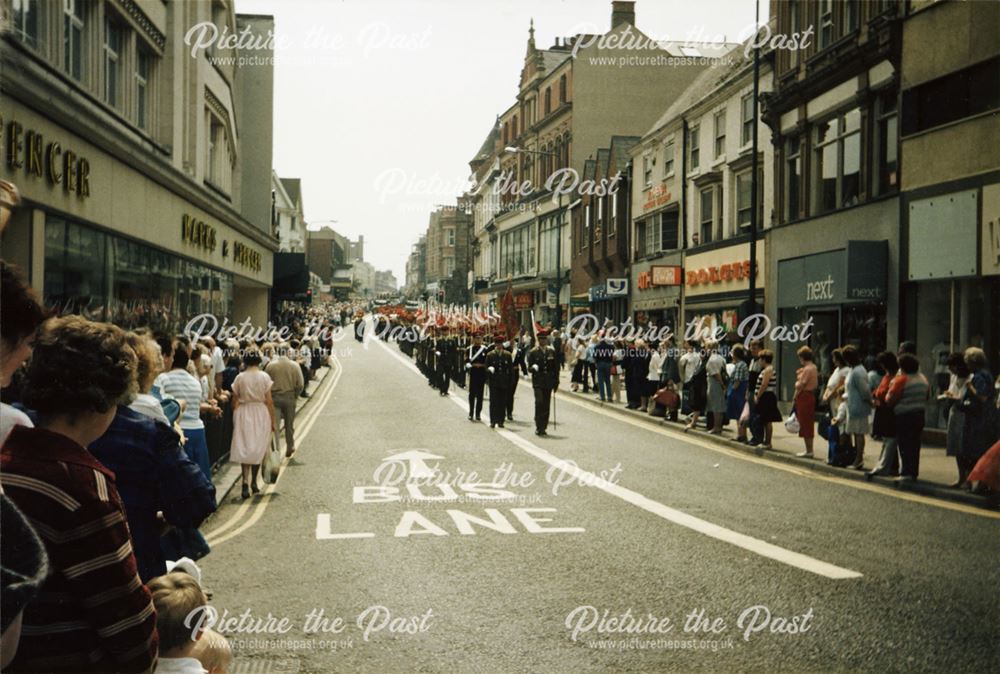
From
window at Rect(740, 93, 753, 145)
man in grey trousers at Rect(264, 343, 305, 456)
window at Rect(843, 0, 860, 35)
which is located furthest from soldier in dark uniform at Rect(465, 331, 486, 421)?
window at Rect(740, 93, 753, 145)

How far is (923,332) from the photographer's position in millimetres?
19781

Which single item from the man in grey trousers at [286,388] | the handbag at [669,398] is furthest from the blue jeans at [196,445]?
the handbag at [669,398]

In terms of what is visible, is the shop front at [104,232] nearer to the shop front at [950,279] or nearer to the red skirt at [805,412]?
the red skirt at [805,412]

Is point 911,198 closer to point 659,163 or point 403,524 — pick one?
point 403,524

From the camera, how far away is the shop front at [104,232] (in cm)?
1293

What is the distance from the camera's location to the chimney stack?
55688mm

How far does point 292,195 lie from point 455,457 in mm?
108618

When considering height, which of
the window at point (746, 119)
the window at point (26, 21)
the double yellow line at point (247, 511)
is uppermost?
the window at point (746, 119)

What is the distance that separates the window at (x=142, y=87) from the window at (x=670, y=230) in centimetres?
2205

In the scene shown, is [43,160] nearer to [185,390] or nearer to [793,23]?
[185,390]

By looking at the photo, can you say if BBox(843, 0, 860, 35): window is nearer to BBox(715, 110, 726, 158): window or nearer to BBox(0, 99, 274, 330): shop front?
BBox(715, 110, 726, 158): window

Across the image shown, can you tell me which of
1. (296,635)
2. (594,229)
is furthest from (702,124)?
(296,635)

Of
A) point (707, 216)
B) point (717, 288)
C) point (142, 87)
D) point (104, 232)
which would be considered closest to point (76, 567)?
point (104, 232)

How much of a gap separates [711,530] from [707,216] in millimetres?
26745
